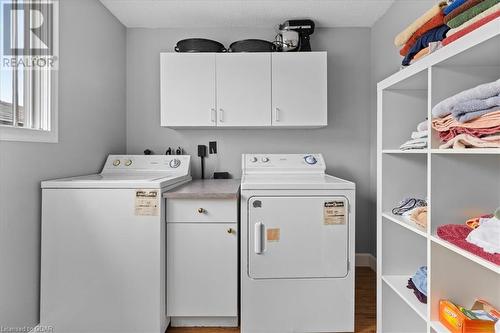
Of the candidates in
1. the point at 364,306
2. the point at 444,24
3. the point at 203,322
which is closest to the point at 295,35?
the point at 444,24

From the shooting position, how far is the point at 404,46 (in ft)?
5.20

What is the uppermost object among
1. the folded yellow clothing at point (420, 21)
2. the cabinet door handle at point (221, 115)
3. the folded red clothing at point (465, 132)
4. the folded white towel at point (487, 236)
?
the folded yellow clothing at point (420, 21)

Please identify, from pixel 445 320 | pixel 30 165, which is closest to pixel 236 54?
pixel 30 165

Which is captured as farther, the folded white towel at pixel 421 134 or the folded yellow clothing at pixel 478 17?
the folded white towel at pixel 421 134

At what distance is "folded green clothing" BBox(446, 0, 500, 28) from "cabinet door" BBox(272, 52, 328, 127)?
1.50 meters

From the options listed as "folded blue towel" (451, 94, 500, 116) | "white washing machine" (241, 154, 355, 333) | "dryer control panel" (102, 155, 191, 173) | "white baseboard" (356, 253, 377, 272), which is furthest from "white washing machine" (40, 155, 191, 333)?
"white baseboard" (356, 253, 377, 272)

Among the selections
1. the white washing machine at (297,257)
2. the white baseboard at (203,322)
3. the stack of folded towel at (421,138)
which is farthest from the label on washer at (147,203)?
the stack of folded towel at (421,138)

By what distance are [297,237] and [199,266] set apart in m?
0.61

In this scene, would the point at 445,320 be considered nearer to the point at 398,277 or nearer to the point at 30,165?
the point at 398,277

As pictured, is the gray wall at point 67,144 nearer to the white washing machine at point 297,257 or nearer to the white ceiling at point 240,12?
the white ceiling at point 240,12

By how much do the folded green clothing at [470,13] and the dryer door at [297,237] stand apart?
3.46ft

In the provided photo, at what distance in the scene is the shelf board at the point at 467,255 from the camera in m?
0.89

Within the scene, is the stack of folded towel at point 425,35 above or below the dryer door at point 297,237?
above

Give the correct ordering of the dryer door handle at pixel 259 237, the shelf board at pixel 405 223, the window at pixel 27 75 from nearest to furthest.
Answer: the shelf board at pixel 405 223 < the window at pixel 27 75 < the dryer door handle at pixel 259 237
